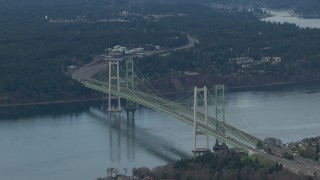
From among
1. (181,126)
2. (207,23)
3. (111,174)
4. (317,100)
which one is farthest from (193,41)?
(111,174)

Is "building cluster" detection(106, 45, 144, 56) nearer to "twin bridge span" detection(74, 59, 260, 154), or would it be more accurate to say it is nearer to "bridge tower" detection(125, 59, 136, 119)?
"twin bridge span" detection(74, 59, 260, 154)

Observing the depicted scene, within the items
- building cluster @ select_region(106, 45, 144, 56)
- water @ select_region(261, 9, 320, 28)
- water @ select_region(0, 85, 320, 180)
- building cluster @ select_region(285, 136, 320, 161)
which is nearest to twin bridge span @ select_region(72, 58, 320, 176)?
building cluster @ select_region(285, 136, 320, 161)

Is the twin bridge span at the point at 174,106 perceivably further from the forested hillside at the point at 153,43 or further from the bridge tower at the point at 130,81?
the forested hillside at the point at 153,43

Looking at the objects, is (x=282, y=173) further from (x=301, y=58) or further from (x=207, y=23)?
(x=207, y=23)

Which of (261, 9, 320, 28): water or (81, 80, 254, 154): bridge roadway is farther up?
(81, 80, 254, 154): bridge roadway

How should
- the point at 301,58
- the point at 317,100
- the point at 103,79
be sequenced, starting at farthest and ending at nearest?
the point at 301,58, the point at 103,79, the point at 317,100

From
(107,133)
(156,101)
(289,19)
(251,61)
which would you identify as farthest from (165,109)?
(289,19)
